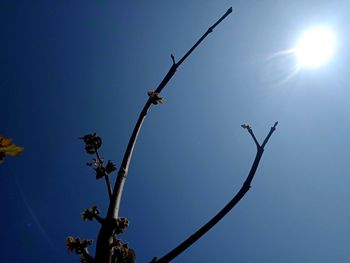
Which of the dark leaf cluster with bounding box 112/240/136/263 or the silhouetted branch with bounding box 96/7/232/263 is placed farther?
the dark leaf cluster with bounding box 112/240/136/263

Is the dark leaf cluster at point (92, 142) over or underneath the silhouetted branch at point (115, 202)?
over

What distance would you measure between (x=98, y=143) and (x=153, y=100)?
763 mm

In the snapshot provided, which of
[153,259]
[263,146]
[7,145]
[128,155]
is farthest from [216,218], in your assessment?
[7,145]

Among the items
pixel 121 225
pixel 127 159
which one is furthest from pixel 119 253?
pixel 127 159

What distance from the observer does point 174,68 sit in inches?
139

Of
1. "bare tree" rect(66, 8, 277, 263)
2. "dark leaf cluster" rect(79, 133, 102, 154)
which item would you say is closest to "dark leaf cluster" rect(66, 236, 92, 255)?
"bare tree" rect(66, 8, 277, 263)

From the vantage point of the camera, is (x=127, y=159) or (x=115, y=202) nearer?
(x=115, y=202)

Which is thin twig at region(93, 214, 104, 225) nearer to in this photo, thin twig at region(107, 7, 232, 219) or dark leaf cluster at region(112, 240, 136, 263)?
thin twig at region(107, 7, 232, 219)

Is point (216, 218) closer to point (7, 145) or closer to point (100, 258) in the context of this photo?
point (100, 258)

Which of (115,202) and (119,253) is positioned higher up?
(115,202)

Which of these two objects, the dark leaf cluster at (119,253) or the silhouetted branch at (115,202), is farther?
the dark leaf cluster at (119,253)

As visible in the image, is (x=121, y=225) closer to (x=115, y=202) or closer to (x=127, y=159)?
(x=115, y=202)

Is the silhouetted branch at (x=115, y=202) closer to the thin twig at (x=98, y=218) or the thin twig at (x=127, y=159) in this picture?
the thin twig at (x=127, y=159)

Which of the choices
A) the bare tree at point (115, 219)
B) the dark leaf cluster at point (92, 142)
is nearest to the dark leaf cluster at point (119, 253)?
the bare tree at point (115, 219)
